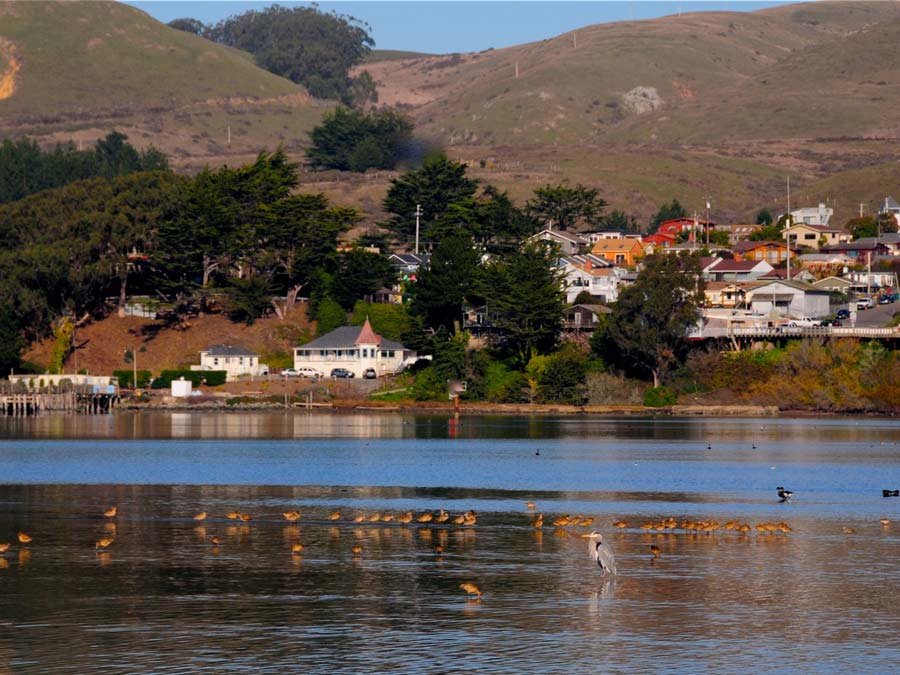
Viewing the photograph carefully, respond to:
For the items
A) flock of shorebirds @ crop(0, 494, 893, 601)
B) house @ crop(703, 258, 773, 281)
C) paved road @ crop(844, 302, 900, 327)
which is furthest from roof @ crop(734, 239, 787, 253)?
flock of shorebirds @ crop(0, 494, 893, 601)

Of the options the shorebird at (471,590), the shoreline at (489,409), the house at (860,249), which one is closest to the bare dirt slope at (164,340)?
the shoreline at (489,409)

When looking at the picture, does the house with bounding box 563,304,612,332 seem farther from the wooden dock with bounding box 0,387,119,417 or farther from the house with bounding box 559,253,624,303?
the wooden dock with bounding box 0,387,119,417

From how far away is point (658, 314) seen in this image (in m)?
123

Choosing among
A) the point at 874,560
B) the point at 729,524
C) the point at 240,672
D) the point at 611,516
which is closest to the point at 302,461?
the point at 611,516

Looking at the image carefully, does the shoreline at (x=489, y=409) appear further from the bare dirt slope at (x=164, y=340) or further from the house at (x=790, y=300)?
the house at (x=790, y=300)

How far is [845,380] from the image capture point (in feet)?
402

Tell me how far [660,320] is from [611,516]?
237 feet

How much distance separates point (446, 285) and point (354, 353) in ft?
39.0

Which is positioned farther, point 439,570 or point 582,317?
point 582,317

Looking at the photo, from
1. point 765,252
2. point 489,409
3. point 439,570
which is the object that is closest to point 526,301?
point 489,409

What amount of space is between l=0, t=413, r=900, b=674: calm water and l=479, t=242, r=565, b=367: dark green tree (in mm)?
49903

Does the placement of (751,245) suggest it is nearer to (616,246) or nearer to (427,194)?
(616,246)

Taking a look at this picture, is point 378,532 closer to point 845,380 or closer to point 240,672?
point 240,672

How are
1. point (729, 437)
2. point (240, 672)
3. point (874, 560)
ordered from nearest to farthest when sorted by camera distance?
point (240, 672), point (874, 560), point (729, 437)
